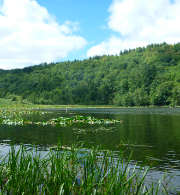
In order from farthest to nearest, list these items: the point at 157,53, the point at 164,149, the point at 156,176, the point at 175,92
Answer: the point at 157,53 < the point at 175,92 < the point at 164,149 < the point at 156,176

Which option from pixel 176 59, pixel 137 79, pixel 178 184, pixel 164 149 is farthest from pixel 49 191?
pixel 176 59

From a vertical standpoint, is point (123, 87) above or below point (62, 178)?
above

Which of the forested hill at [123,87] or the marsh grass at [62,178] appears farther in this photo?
the forested hill at [123,87]

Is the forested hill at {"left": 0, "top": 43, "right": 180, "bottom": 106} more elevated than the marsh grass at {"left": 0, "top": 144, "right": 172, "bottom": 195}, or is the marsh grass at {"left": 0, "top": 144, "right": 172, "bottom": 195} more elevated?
the forested hill at {"left": 0, "top": 43, "right": 180, "bottom": 106}

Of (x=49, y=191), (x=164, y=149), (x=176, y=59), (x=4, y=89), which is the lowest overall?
(x=164, y=149)

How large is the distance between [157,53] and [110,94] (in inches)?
2858

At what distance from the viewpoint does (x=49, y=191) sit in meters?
4.02

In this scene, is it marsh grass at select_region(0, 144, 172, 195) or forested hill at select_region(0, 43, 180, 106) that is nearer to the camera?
marsh grass at select_region(0, 144, 172, 195)

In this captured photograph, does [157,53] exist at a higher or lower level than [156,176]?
higher

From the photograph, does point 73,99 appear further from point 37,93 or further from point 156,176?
point 156,176

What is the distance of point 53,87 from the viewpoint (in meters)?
197

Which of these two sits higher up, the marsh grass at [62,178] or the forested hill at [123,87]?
the forested hill at [123,87]

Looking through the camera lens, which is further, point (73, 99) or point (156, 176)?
point (73, 99)

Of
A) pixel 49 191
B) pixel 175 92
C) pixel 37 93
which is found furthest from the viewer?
pixel 37 93
